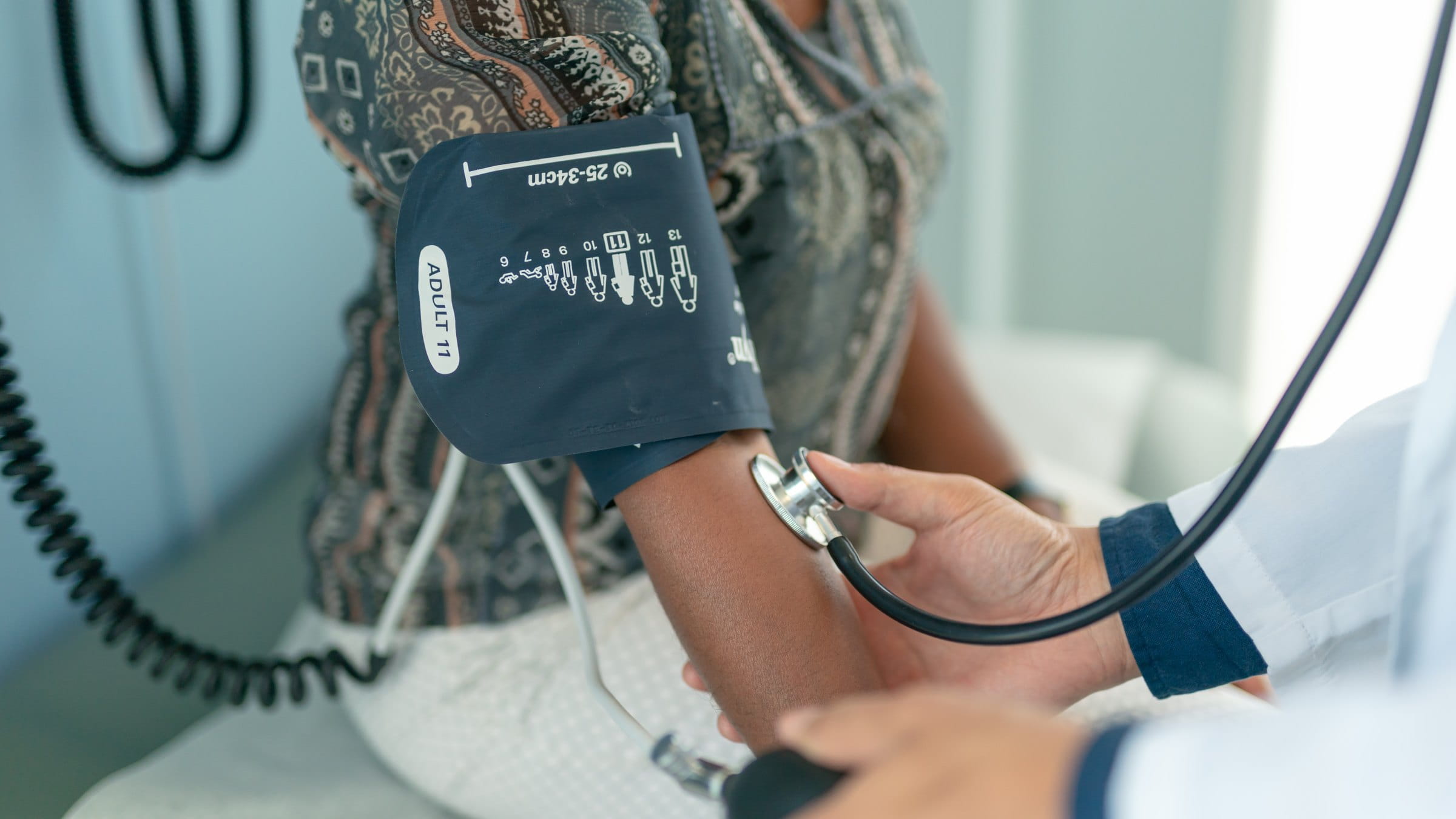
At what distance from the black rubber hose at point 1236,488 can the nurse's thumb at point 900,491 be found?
76 millimetres

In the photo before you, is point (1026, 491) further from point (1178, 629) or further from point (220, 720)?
point (220, 720)

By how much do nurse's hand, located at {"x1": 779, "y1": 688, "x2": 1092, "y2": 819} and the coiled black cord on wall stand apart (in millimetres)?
735

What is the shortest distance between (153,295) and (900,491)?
70 cm

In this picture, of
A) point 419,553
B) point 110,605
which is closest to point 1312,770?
point 419,553

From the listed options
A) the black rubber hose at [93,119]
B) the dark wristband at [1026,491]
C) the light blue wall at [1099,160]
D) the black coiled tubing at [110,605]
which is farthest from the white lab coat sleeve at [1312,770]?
the light blue wall at [1099,160]

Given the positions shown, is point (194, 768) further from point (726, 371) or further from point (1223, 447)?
point (1223, 447)

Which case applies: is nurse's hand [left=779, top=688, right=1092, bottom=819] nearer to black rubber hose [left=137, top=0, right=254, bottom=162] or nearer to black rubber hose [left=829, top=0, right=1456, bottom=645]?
black rubber hose [left=829, top=0, right=1456, bottom=645]

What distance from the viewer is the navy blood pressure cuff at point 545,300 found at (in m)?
0.47

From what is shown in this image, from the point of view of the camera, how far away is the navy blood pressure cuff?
1.53 ft

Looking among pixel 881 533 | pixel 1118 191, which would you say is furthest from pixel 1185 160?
pixel 881 533

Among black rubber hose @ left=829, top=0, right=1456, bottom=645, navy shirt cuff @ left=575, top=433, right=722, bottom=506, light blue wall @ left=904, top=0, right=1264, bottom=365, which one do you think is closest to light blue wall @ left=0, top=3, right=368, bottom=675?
navy shirt cuff @ left=575, top=433, right=722, bottom=506

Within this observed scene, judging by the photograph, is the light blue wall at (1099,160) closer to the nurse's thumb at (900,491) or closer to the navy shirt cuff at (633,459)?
the nurse's thumb at (900,491)

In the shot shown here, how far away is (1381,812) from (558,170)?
0.39 metres

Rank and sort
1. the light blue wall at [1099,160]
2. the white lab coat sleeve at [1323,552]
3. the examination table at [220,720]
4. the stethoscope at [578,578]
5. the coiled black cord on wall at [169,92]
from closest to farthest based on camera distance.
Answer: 1. the stethoscope at [578,578]
2. the white lab coat sleeve at [1323,552]
3. the examination table at [220,720]
4. the coiled black cord on wall at [169,92]
5. the light blue wall at [1099,160]
